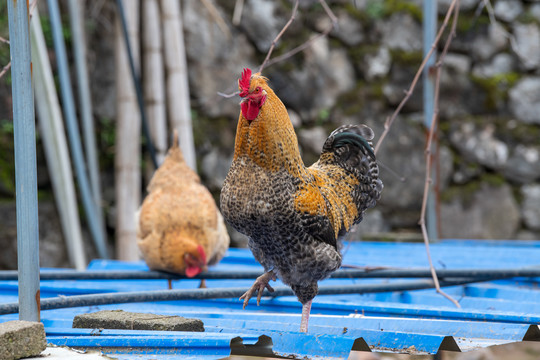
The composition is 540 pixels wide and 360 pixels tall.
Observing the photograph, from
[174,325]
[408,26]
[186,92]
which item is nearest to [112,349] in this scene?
[174,325]

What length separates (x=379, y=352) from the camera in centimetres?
223

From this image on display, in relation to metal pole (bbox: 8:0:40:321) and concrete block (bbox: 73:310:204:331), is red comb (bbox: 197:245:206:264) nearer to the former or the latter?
concrete block (bbox: 73:310:204:331)

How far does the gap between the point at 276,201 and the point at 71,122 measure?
11.2ft

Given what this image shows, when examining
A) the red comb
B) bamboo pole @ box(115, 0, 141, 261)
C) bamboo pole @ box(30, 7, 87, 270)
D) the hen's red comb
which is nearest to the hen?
the red comb

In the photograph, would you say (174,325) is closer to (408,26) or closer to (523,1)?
(408,26)

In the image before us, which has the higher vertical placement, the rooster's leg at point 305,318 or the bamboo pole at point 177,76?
the bamboo pole at point 177,76

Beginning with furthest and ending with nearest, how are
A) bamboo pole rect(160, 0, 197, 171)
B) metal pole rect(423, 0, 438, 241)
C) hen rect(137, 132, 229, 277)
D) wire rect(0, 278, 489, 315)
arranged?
bamboo pole rect(160, 0, 197, 171) → metal pole rect(423, 0, 438, 241) → hen rect(137, 132, 229, 277) → wire rect(0, 278, 489, 315)

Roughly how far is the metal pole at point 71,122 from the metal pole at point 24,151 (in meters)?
2.88

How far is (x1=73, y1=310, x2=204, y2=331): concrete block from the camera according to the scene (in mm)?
2375

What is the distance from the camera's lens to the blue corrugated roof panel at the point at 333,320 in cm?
219

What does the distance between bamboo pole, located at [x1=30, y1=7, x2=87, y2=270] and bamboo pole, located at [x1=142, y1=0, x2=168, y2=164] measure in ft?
2.53

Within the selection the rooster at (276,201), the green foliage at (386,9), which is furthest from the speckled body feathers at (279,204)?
the green foliage at (386,9)

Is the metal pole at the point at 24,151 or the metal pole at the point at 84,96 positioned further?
A: the metal pole at the point at 84,96

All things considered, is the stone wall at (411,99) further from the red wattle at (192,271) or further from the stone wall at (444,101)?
the red wattle at (192,271)
